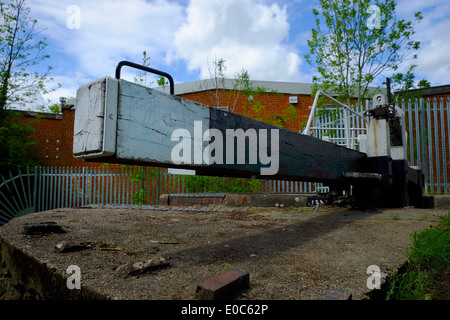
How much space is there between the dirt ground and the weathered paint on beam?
49cm

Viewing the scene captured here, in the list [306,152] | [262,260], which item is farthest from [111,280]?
[306,152]

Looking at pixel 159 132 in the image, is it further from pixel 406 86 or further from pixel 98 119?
pixel 406 86

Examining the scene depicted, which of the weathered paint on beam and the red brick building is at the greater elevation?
the red brick building

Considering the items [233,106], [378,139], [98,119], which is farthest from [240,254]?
[233,106]

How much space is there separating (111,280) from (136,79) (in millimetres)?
9741

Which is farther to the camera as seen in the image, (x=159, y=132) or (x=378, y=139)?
(x=378, y=139)

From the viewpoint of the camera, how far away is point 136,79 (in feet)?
32.6

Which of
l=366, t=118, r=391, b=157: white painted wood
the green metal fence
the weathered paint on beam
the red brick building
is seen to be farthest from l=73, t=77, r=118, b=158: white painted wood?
the red brick building

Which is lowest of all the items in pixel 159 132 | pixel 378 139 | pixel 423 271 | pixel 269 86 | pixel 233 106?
pixel 423 271

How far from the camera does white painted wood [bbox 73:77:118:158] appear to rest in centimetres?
112

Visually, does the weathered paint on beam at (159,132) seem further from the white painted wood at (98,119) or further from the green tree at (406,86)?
the green tree at (406,86)

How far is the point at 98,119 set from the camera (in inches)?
44.6

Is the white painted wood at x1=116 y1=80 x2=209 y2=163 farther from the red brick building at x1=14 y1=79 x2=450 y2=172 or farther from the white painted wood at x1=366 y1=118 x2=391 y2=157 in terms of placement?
the red brick building at x1=14 y1=79 x2=450 y2=172

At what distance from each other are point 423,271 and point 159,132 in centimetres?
147
